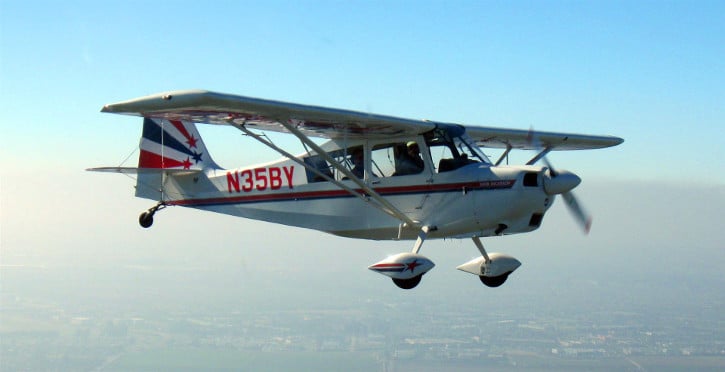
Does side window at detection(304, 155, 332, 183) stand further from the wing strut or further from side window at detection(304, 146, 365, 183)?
the wing strut

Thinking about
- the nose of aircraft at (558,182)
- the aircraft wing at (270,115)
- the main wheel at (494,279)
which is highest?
the aircraft wing at (270,115)

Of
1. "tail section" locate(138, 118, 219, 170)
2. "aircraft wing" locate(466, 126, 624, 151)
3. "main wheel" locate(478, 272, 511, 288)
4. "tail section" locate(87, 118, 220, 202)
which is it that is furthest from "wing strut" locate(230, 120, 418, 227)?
"tail section" locate(138, 118, 219, 170)

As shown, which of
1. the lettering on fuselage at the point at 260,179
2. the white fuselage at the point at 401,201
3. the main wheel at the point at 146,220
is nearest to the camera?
the white fuselage at the point at 401,201

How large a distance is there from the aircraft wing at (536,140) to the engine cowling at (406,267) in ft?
10.7

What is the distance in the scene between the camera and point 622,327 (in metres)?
134

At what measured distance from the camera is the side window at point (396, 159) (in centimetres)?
1412

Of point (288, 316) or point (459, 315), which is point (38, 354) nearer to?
point (288, 316)

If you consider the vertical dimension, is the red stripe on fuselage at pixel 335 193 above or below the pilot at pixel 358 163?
below

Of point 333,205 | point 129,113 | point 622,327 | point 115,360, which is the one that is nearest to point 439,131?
point 333,205

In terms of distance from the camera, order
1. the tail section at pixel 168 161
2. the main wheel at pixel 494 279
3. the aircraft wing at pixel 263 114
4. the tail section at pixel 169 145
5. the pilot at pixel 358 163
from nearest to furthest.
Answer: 1. the aircraft wing at pixel 263 114
2. the pilot at pixel 358 163
3. the main wheel at pixel 494 279
4. the tail section at pixel 168 161
5. the tail section at pixel 169 145

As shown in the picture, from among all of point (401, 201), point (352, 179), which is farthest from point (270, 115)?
point (401, 201)

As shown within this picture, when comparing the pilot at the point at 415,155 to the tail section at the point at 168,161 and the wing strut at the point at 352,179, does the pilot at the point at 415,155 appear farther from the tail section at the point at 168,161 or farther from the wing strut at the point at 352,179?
the tail section at the point at 168,161

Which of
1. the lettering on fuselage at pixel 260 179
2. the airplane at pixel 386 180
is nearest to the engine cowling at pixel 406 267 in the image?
the airplane at pixel 386 180

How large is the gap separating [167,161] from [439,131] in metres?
6.83
